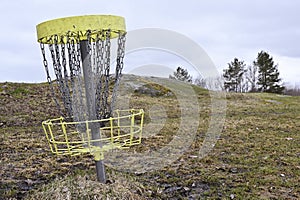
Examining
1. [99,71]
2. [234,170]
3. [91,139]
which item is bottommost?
[234,170]

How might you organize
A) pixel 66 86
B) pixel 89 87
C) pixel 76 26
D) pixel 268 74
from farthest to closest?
1. pixel 268 74
2. pixel 89 87
3. pixel 66 86
4. pixel 76 26

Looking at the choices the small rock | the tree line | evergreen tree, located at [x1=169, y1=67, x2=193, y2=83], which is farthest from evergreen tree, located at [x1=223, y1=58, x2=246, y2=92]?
the small rock

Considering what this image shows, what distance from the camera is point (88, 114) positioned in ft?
8.63

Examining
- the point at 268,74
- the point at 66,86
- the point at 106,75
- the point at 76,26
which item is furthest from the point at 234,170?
the point at 268,74

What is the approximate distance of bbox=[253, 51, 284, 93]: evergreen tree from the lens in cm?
3156

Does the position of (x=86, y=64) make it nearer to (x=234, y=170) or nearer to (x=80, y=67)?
(x=80, y=67)

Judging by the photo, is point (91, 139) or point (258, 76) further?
point (258, 76)

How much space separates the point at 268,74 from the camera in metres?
31.8

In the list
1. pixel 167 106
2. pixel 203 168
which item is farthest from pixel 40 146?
pixel 167 106

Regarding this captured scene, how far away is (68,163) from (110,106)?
76.5 inches

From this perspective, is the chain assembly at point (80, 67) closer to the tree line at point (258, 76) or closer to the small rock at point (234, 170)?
the small rock at point (234, 170)

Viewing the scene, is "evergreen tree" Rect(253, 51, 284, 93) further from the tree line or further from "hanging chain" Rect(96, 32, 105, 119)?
"hanging chain" Rect(96, 32, 105, 119)

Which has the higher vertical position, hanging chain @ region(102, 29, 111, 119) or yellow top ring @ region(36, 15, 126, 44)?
yellow top ring @ region(36, 15, 126, 44)

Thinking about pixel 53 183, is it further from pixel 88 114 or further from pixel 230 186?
pixel 230 186
